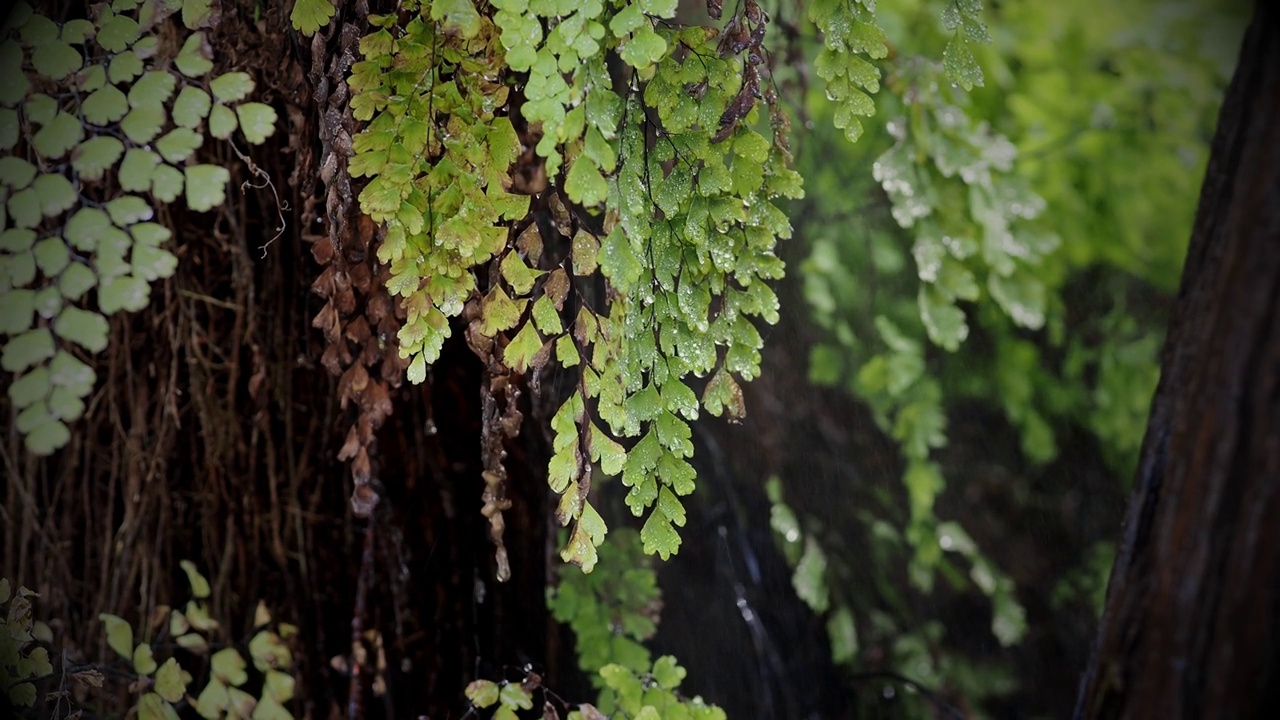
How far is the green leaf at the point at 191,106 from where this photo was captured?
4.43ft

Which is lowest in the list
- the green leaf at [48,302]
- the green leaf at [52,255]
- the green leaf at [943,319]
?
the green leaf at [48,302]

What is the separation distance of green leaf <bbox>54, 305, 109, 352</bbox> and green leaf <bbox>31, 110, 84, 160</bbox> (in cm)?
24

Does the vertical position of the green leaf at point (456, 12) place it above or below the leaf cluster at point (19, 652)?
above

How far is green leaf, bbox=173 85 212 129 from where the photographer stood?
1351 mm

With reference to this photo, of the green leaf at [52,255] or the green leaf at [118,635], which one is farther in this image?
the green leaf at [118,635]

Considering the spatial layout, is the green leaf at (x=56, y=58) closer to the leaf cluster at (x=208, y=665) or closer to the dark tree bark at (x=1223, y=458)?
the leaf cluster at (x=208, y=665)

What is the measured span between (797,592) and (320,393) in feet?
3.53

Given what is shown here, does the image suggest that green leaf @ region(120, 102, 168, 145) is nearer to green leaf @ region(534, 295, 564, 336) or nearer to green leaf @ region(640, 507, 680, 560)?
green leaf @ region(534, 295, 564, 336)

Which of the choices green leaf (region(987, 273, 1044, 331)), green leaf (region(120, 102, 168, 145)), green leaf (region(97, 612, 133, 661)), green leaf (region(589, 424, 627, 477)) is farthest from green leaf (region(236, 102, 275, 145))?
green leaf (region(987, 273, 1044, 331))

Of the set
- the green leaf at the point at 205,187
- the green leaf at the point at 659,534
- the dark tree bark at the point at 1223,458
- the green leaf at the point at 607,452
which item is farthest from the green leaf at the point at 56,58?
the dark tree bark at the point at 1223,458

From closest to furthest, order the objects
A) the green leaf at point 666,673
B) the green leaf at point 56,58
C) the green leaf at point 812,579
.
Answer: the green leaf at point 56,58 → the green leaf at point 666,673 → the green leaf at point 812,579

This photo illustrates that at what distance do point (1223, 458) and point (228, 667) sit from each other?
4.83ft

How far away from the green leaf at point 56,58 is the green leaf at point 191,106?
137 mm

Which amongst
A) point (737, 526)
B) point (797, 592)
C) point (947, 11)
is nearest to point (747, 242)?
point (947, 11)
